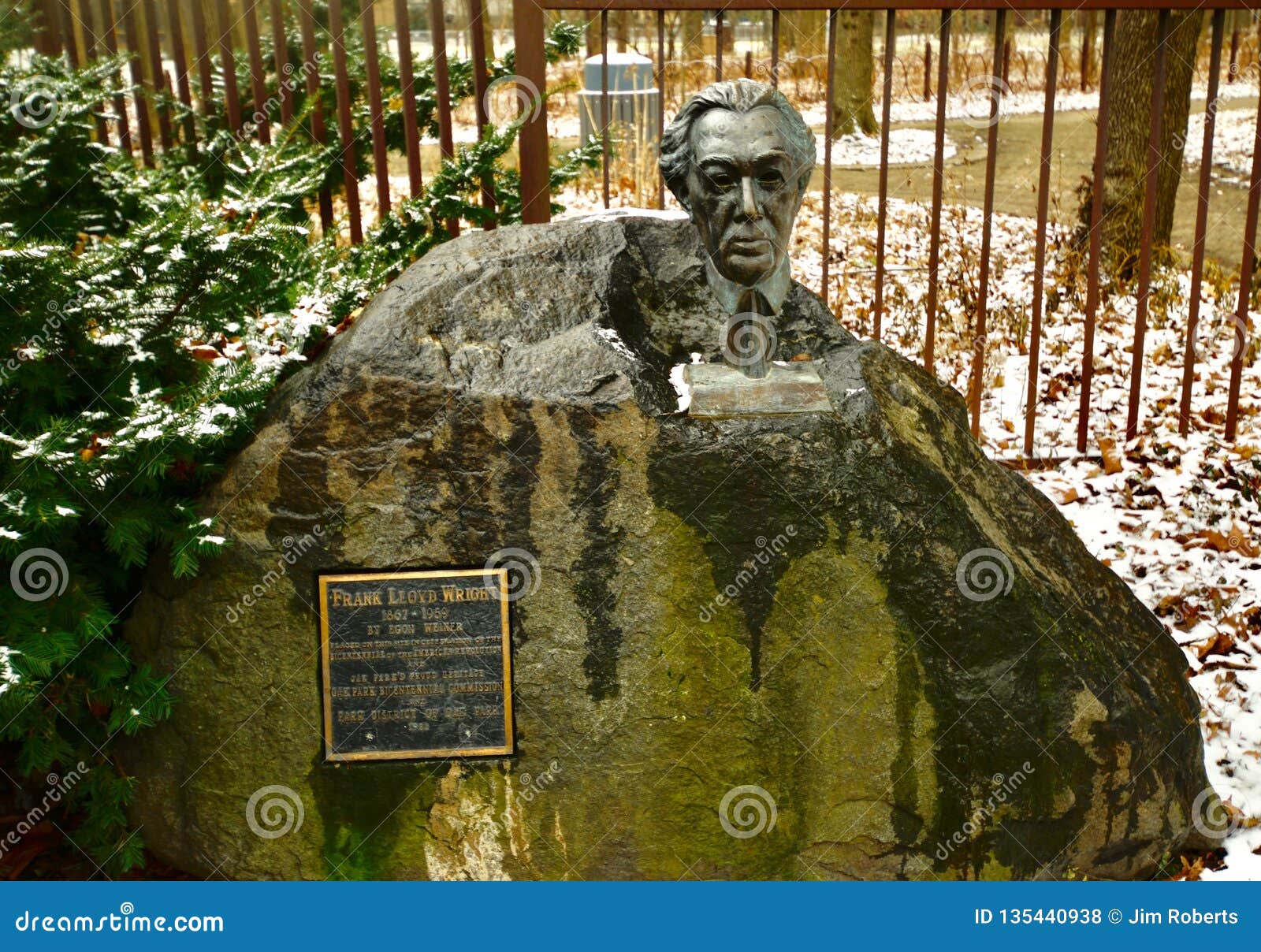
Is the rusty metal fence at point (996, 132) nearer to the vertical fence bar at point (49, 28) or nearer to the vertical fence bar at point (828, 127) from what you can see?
the vertical fence bar at point (828, 127)

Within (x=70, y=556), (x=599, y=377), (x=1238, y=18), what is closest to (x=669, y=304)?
(x=599, y=377)

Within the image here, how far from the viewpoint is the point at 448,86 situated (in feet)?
17.5

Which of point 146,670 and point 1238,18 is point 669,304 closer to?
point 146,670

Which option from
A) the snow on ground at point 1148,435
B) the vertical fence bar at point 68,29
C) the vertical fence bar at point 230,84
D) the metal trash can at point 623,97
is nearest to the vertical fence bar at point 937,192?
the snow on ground at point 1148,435

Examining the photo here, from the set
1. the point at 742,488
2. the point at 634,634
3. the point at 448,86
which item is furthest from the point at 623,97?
the point at 634,634

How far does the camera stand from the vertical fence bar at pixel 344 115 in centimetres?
545

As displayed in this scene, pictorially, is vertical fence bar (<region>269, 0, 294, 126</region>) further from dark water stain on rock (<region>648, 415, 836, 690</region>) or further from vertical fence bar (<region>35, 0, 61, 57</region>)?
dark water stain on rock (<region>648, 415, 836, 690</region>)

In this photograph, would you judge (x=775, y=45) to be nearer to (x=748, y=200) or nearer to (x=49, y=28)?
(x=748, y=200)

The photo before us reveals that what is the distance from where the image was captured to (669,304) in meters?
3.59

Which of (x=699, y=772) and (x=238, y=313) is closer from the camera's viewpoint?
(x=699, y=772)

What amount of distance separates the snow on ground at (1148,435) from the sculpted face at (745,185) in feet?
7.03

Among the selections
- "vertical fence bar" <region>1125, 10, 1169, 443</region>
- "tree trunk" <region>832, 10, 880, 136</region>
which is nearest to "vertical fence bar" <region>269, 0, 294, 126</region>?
"vertical fence bar" <region>1125, 10, 1169, 443</region>

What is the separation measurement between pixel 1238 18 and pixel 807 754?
19.4m

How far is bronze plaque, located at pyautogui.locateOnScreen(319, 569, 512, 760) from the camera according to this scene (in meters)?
3.30
